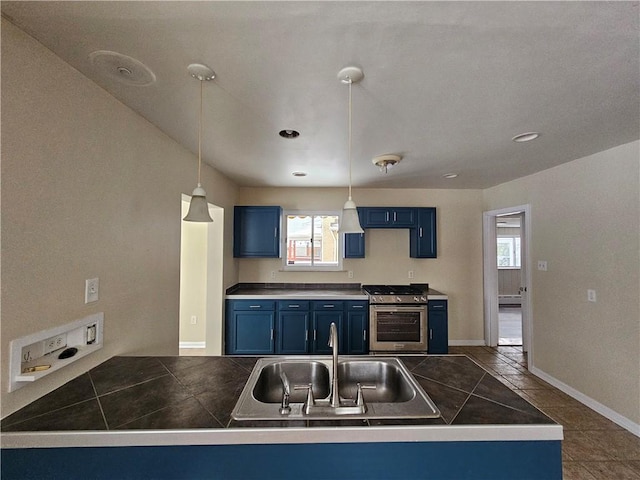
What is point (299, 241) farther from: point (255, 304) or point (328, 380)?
point (328, 380)

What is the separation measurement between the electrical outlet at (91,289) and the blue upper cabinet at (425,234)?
3719 mm

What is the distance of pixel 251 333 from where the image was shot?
3.52m

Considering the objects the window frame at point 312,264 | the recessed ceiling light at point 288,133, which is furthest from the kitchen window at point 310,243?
the recessed ceiling light at point 288,133

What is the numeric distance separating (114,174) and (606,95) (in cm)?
293

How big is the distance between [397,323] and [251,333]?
1948 mm

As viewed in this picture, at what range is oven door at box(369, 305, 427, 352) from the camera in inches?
137

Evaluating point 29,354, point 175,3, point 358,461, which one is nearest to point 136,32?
point 175,3

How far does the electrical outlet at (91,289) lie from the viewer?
1.37 meters

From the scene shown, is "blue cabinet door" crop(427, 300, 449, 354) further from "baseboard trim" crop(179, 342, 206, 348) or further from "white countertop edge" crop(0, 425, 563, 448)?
"baseboard trim" crop(179, 342, 206, 348)

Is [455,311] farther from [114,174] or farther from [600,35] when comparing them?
[114,174]

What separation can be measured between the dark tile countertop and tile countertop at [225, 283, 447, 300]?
2003 mm

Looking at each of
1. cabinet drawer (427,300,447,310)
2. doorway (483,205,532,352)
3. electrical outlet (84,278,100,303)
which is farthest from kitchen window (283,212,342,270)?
electrical outlet (84,278,100,303)

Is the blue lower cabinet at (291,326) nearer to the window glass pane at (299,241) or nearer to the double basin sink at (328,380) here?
the window glass pane at (299,241)

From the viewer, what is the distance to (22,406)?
107 cm
